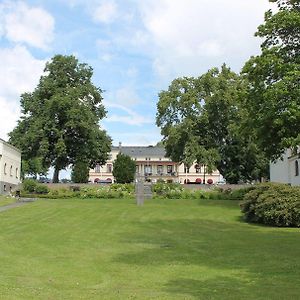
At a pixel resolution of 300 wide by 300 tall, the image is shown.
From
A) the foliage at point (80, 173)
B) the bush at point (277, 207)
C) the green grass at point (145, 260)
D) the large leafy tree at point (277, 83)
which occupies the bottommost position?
the green grass at point (145, 260)

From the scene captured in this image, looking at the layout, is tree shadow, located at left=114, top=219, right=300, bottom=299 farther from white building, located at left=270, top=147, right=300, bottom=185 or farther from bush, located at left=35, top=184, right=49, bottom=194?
bush, located at left=35, top=184, right=49, bottom=194

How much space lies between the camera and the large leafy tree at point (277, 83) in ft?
87.8

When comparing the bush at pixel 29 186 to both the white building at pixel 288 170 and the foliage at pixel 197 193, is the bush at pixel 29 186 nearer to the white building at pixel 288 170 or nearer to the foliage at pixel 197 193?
the foliage at pixel 197 193

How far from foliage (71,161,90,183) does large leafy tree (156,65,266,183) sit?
1085 cm

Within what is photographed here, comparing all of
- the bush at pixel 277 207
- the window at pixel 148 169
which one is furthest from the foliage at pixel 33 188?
the window at pixel 148 169

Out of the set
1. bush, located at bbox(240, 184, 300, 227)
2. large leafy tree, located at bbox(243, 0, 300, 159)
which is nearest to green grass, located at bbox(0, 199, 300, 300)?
bush, located at bbox(240, 184, 300, 227)

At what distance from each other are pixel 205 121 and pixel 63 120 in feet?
61.7

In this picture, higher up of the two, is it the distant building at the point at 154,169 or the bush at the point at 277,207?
the distant building at the point at 154,169

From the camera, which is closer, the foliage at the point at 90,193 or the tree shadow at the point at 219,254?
the tree shadow at the point at 219,254

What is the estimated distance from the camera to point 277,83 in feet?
89.5

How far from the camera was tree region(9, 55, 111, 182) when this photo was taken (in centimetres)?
6419

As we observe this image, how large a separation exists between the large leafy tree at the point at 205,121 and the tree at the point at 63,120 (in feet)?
32.1

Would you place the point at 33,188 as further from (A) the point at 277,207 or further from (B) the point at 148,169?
(B) the point at 148,169

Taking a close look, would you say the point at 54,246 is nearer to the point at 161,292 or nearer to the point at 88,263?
the point at 88,263
